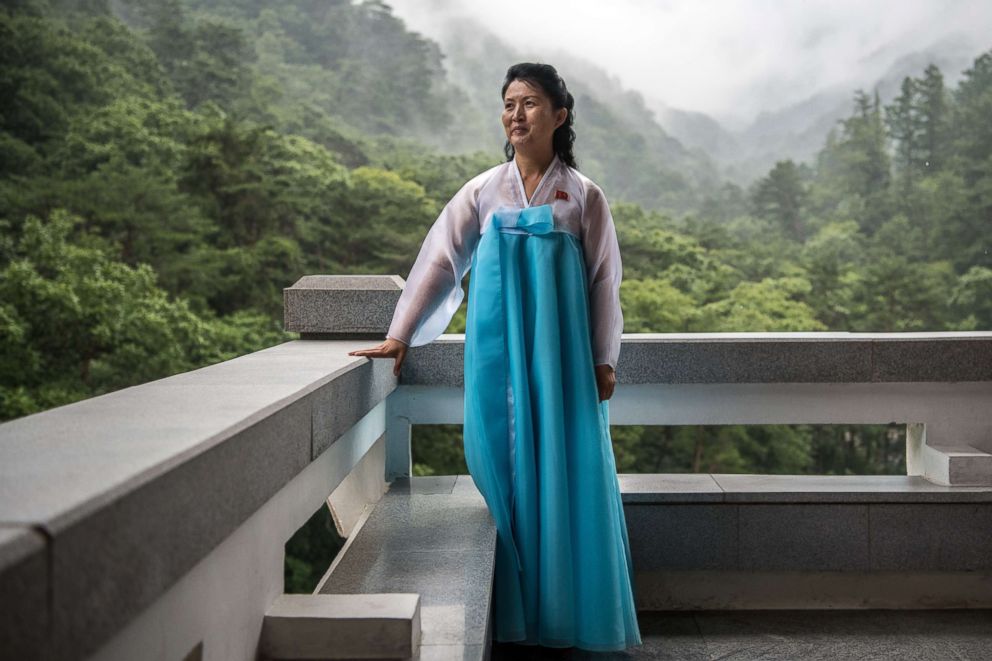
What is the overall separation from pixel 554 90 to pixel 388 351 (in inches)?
36.9

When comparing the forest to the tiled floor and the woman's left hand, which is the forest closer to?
the tiled floor

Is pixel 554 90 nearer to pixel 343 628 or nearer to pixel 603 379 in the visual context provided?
pixel 603 379

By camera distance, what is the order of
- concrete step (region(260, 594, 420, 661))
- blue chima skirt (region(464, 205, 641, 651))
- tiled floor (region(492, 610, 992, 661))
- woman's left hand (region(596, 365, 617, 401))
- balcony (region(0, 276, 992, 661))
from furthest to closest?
tiled floor (region(492, 610, 992, 661)) → woman's left hand (region(596, 365, 617, 401)) → blue chima skirt (region(464, 205, 641, 651)) → concrete step (region(260, 594, 420, 661)) → balcony (region(0, 276, 992, 661))

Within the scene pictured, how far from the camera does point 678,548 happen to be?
3492 mm

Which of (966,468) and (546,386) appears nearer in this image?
(546,386)

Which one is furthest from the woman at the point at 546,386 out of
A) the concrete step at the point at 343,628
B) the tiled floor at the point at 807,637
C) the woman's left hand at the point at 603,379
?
the concrete step at the point at 343,628

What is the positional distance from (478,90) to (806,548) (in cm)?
2562

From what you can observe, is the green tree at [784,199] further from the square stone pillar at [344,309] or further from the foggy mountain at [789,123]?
the square stone pillar at [344,309]

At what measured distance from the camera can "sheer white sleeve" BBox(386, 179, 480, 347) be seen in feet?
9.65

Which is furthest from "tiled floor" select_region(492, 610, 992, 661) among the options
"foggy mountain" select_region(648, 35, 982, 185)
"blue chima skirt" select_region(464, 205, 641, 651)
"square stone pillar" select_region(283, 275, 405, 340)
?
"foggy mountain" select_region(648, 35, 982, 185)

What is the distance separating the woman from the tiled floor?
0.30 metres

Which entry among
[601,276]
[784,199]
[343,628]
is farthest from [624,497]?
[784,199]

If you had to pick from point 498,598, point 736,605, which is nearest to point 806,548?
point 736,605

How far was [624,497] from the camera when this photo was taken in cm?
347
